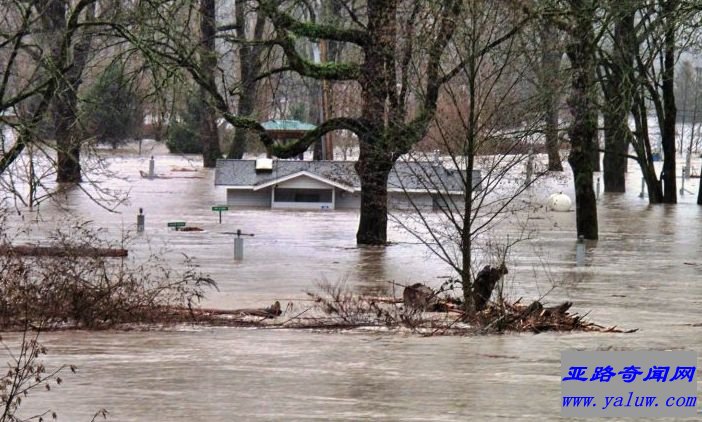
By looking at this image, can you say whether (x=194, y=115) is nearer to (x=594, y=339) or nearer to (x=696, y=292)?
(x=696, y=292)

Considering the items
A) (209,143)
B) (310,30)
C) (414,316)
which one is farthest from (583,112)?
(209,143)

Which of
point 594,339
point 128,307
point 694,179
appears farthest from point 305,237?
point 694,179

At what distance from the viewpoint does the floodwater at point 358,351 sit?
35.9 feet

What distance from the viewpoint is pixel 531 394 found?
1132 centimetres

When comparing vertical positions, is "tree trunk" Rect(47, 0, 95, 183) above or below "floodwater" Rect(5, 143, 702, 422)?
above

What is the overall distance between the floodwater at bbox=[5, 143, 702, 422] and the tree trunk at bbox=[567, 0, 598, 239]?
2.26 m

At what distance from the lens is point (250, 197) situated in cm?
4981

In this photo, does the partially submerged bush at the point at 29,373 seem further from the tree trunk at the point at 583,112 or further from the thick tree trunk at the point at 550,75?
the tree trunk at the point at 583,112

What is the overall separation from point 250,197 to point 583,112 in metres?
21.5

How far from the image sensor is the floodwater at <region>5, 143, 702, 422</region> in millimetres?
10938

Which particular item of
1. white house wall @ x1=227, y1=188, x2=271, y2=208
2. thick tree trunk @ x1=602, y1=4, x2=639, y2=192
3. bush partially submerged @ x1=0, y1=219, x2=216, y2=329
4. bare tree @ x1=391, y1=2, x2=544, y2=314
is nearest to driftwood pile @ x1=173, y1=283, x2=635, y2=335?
bare tree @ x1=391, y1=2, x2=544, y2=314

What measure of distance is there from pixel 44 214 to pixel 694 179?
46.5m

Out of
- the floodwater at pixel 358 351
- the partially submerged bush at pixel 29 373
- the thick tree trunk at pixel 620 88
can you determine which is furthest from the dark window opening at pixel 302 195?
the partially submerged bush at pixel 29 373

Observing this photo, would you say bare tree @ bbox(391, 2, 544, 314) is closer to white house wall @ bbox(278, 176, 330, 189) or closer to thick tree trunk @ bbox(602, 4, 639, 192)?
thick tree trunk @ bbox(602, 4, 639, 192)
